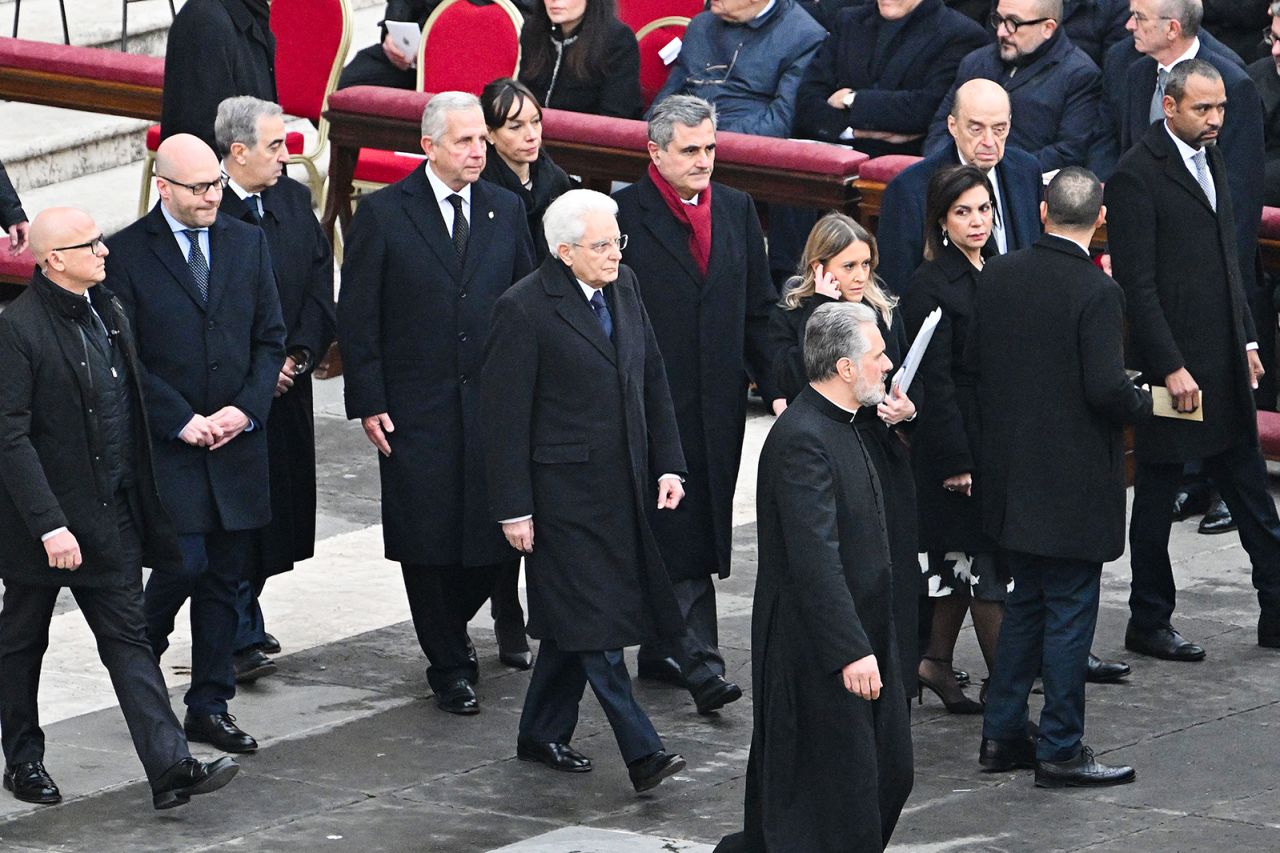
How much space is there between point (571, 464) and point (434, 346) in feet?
3.09

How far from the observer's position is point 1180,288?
8.59m

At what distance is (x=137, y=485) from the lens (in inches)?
288

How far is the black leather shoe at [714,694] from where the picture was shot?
7.97m

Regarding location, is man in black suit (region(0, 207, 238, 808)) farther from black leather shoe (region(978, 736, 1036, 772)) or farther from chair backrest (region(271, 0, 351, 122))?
chair backrest (region(271, 0, 351, 122))

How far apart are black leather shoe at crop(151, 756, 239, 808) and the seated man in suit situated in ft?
14.4

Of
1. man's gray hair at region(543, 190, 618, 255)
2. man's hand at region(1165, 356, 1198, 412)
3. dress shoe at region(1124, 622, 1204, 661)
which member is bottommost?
dress shoe at region(1124, 622, 1204, 661)

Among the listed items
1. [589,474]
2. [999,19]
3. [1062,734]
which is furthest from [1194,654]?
[999,19]

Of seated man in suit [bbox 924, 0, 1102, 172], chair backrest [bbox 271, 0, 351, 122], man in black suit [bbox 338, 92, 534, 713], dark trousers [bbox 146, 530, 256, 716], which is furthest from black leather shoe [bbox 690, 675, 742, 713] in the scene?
chair backrest [bbox 271, 0, 351, 122]

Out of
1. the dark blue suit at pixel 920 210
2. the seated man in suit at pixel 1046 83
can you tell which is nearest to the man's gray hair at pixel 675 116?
the dark blue suit at pixel 920 210

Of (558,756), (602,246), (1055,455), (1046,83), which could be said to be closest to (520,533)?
(558,756)

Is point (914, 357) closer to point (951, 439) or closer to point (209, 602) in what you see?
point (951, 439)

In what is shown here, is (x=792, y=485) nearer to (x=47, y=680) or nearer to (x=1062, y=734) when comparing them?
(x=1062, y=734)

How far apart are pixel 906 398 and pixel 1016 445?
361mm

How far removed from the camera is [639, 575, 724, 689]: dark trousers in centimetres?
798
